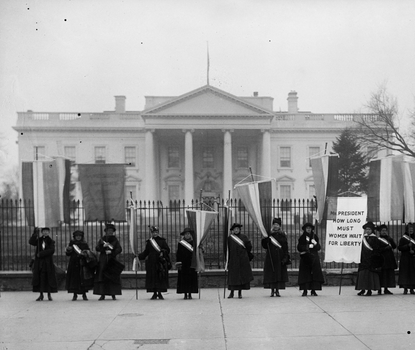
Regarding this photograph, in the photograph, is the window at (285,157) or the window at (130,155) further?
the window at (285,157)

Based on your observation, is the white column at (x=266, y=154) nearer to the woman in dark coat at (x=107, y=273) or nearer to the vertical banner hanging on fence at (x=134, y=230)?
the vertical banner hanging on fence at (x=134, y=230)

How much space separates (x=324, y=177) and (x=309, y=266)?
1.86 metres

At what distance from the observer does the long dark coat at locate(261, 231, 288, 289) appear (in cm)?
1309

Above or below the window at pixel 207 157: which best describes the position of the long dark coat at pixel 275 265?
below

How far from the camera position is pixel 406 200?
12758 millimetres

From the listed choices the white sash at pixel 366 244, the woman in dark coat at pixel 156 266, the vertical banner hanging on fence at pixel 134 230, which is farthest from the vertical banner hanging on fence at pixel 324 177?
the vertical banner hanging on fence at pixel 134 230

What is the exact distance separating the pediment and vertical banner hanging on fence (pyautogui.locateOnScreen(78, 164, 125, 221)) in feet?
135

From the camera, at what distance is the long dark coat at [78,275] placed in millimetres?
12742

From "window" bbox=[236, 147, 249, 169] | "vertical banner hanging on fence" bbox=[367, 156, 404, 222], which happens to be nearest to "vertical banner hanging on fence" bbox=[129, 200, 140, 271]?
"vertical banner hanging on fence" bbox=[367, 156, 404, 222]

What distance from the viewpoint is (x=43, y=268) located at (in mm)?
12766

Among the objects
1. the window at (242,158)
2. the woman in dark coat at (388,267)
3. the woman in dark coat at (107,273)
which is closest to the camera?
the woman in dark coat at (107,273)

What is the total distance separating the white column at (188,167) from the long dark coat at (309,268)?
4045 centimetres

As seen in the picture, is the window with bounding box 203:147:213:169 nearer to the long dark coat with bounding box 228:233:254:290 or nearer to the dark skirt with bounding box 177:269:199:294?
the long dark coat with bounding box 228:233:254:290

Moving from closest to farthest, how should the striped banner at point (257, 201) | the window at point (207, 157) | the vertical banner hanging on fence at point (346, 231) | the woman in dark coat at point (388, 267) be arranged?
the vertical banner hanging on fence at point (346, 231) < the woman in dark coat at point (388, 267) < the striped banner at point (257, 201) < the window at point (207, 157)
